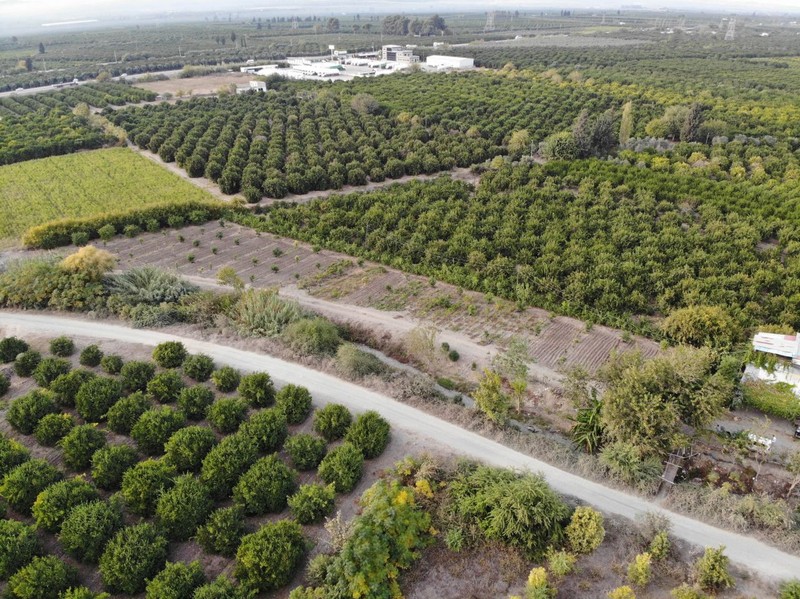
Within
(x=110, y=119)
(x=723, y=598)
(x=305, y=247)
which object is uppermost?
(x=110, y=119)

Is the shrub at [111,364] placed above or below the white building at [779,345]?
below

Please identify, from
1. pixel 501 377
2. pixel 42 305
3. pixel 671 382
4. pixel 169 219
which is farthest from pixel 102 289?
pixel 671 382

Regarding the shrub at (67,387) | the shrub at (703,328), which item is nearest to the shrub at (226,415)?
the shrub at (67,387)

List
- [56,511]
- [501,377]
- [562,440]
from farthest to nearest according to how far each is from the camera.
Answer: [501,377], [562,440], [56,511]

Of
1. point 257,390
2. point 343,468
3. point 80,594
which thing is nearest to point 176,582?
point 80,594

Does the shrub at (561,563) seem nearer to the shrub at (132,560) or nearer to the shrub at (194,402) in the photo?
the shrub at (132,560)

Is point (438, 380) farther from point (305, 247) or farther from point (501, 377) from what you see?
point (305, 247)

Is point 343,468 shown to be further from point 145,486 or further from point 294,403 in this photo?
point 145,486

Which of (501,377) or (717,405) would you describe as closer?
(717,405)
